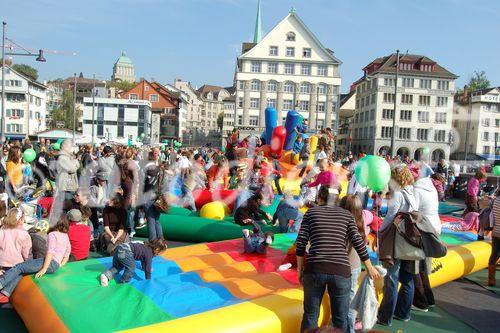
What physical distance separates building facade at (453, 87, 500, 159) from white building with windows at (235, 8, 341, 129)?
44.6 ft

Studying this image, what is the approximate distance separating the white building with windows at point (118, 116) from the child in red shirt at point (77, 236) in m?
51.2

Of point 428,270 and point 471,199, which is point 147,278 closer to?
point 428,270

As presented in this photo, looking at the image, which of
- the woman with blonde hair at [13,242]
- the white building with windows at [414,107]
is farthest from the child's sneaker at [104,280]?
the white building with windows at [414,107]

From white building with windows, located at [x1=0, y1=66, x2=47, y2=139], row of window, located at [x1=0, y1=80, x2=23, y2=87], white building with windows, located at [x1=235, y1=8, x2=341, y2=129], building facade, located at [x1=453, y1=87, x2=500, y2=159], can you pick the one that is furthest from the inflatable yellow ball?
row of window, located at [x1=0, y1=80, x2=23, y2=87]

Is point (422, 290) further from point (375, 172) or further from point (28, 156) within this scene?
point (28, 156)

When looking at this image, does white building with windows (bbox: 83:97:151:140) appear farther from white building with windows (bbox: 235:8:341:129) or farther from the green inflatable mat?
the green inflatable mat

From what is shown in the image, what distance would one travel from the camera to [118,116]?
186 feet

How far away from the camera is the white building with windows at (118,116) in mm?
56219

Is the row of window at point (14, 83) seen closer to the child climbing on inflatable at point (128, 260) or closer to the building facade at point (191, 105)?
the building facade at point (191, 105)

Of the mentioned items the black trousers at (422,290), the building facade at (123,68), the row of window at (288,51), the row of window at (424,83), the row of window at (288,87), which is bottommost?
the black trousers at (422,290)

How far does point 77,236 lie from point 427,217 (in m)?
4.66

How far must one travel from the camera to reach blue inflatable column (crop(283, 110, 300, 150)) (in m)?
14.6

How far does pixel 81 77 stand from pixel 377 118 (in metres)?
73.6

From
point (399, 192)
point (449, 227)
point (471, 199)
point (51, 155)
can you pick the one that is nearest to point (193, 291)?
point (399, 192)
